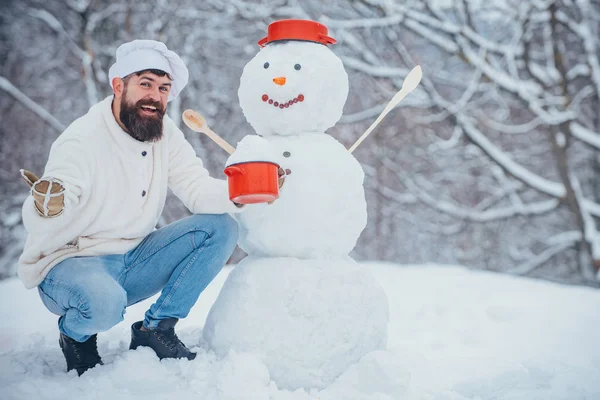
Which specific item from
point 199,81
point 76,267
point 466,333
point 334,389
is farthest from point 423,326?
point 199,81

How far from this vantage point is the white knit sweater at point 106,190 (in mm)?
1957

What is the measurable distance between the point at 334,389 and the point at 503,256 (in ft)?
32.7

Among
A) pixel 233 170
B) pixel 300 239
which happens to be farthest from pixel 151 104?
pixel 300 239

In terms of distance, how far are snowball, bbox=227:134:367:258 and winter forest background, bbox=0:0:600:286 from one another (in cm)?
8

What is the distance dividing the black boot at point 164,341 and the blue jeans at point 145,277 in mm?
28

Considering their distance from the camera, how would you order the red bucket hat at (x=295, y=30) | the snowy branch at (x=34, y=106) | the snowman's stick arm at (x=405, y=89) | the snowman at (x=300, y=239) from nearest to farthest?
the snowman at (x=300, y=239)
the red bucket hat at (x=295, y=30)
the snowman's stick arm at (x=405, y=89)
the snowy branch at (x=34, y=106)

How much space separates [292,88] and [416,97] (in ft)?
12.3

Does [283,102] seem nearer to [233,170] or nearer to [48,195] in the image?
[233,170]

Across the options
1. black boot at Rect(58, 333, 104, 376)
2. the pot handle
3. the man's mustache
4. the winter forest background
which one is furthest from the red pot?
black boot at Rect(58, 333, 104, 376)

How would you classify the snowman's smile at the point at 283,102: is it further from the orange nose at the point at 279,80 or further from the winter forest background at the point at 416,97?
the winter forest background at the point at 416,97

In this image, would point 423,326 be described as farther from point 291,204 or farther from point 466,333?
point 291,204

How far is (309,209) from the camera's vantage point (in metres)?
2.10

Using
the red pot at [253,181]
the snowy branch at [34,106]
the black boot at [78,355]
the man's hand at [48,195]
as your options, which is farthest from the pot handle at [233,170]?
the snowy branch at [34,106]

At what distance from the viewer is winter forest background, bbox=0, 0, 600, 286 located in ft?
17.8
